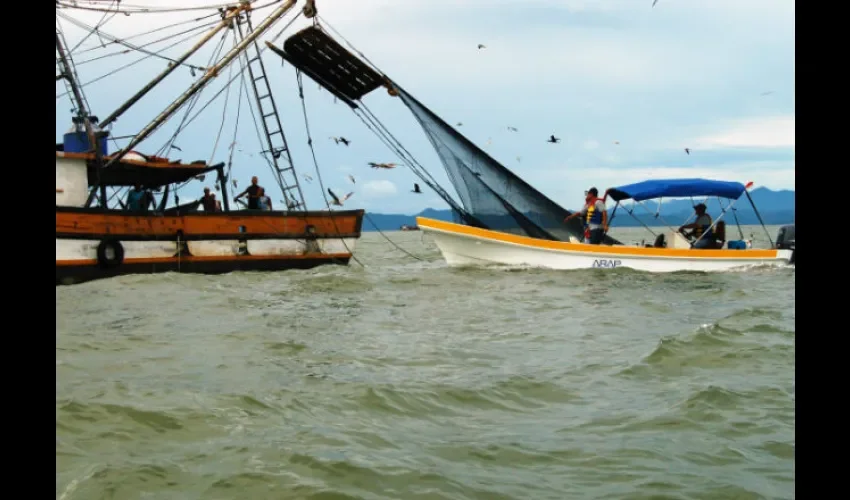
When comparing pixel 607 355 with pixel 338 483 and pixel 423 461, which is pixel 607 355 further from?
pixel 338 483

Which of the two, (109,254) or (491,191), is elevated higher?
(491,191)

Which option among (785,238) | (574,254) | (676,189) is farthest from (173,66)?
(785,238)

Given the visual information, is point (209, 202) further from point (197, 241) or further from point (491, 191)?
point (491, 191)

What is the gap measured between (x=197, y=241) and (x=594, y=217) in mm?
10214

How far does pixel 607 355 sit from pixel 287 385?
390cm

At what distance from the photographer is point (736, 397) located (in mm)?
7008

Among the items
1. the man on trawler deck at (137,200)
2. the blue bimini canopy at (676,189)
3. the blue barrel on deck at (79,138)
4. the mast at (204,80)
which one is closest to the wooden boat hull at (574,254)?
the blue bimini canopy at (676,189)

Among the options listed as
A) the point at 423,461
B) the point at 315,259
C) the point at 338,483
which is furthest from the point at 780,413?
the point at 315,259

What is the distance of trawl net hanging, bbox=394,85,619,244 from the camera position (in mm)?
18922

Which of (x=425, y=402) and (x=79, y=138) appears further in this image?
(x=79, y=138)

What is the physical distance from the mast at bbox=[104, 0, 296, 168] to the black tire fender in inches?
76.4

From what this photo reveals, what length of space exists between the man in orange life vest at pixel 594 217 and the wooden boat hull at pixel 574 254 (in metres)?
0.59

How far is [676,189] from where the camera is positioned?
19969 millimetres
